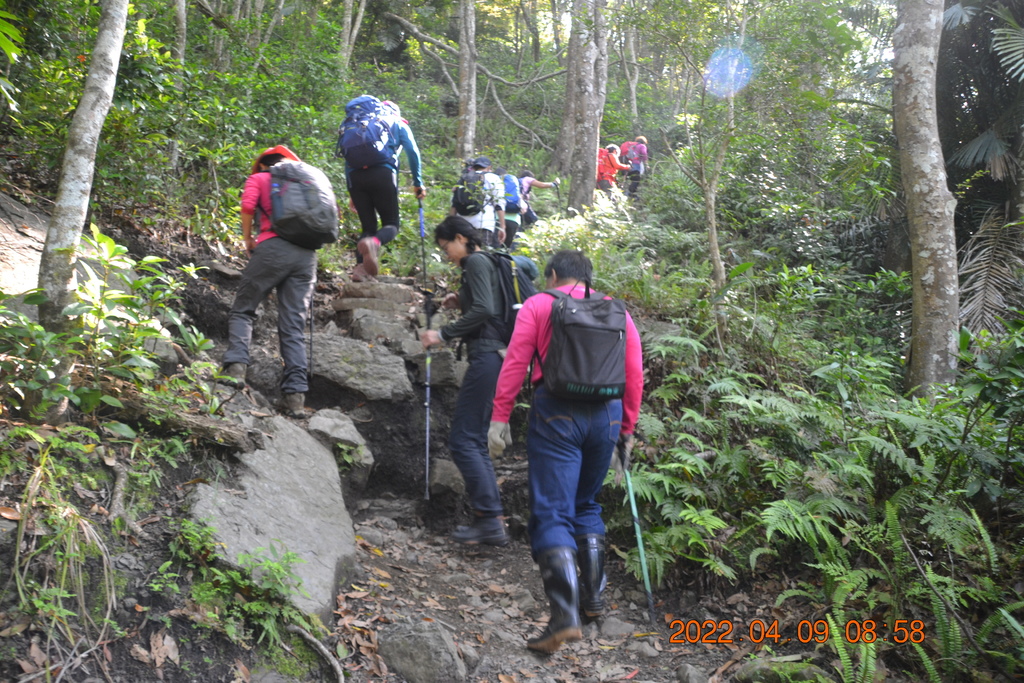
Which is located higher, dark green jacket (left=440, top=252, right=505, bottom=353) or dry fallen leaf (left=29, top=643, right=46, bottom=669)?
dark green jacket (left=440, top=252, right=505, bottom=353)

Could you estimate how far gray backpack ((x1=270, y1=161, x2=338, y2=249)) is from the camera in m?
5.62

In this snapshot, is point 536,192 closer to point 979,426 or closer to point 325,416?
point 325,416

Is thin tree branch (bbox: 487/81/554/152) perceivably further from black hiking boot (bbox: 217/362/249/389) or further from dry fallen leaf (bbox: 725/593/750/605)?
dry fallen leaf (bbox: 725/593/750/605)

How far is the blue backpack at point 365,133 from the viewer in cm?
712

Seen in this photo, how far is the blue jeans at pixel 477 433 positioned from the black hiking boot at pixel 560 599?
1.46 metres

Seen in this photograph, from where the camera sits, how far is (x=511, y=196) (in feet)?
33.2

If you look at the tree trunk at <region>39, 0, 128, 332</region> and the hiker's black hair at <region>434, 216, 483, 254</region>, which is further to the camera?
the hiker's black hair at <region>434, 216, 483, 254</region>

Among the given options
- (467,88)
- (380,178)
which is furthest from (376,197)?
(467,88)

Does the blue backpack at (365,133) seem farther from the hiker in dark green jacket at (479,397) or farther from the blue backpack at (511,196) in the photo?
the blue backpack at (511,196)

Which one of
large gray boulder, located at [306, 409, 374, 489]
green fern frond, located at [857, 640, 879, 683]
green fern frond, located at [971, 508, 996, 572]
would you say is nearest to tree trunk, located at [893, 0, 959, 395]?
green fern frond, located at [971, 508, 996, 572]

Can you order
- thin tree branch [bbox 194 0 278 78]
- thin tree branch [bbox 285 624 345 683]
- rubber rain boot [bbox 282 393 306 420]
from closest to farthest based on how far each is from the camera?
thin tree branch [bbox 285 624 345 683]
rubber rain boot [bbox 282 393 306 420]
thin tree branch [bbox 194 0 278 78]

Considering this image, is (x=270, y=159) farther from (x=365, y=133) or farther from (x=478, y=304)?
(x=478, y=304)

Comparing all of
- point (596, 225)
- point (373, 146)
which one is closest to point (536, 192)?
point (596, 225)

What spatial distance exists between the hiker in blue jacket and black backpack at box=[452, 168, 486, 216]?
1178 mm
